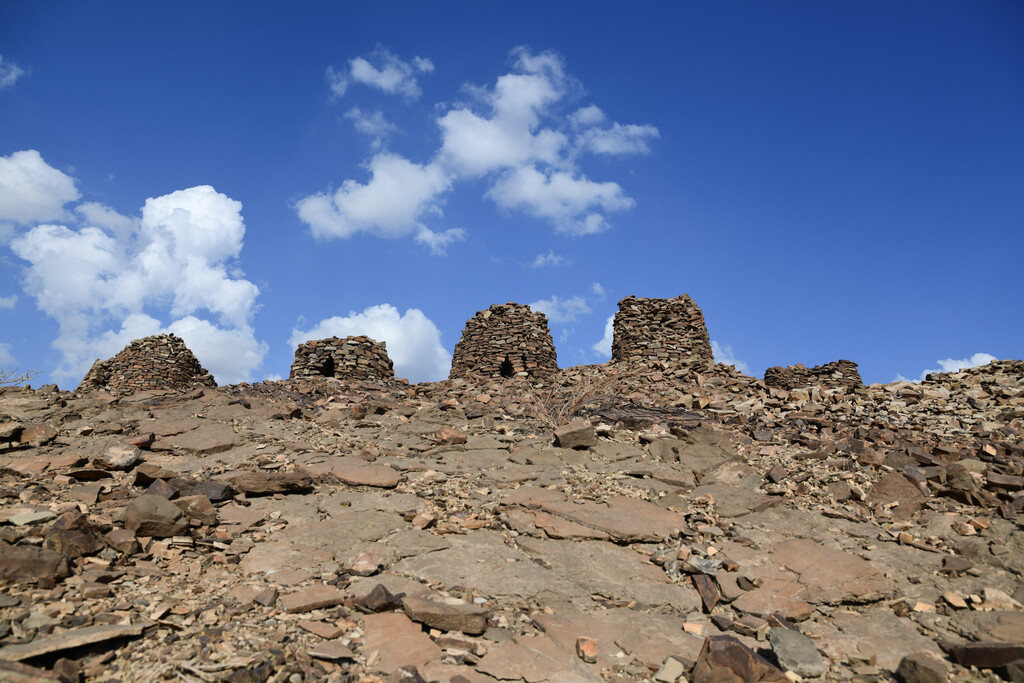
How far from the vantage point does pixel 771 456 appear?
6.76 metres

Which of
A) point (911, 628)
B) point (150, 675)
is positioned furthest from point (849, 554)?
point (150, 675)

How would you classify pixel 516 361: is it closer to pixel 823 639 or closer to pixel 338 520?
pixel 338 520

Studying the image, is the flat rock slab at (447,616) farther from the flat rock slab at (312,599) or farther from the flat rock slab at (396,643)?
the flat rock slab at (312,599)

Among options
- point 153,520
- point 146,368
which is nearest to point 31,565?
point 153,520

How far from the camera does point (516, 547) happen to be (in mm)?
4805

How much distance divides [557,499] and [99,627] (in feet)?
12.2

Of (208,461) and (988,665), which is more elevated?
(208,461)

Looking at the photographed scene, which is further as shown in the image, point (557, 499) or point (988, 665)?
point (557, 499)

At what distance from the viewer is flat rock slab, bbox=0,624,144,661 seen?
2842 millimetres

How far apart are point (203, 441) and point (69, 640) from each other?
455cm

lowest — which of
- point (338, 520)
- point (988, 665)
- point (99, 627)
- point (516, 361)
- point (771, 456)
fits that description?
point (988, 665)

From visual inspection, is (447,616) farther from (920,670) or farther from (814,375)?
(814,375)

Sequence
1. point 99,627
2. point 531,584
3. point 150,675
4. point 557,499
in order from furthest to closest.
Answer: point 557,499
point 531,584
point 99,627
point 150,675

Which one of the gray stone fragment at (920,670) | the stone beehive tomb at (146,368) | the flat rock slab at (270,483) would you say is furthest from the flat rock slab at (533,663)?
the stone beehive tomb at (146,368)
